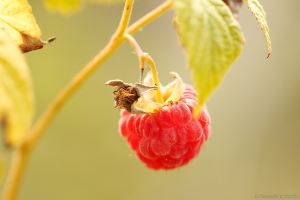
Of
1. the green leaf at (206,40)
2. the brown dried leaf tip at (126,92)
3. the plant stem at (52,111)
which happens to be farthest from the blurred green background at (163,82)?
the green leaf at (206,40)

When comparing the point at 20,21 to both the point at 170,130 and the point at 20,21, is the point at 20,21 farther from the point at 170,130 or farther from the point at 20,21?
the point at 170,130

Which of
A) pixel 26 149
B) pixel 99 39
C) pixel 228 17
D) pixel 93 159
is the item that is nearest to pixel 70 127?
pixel 93 159

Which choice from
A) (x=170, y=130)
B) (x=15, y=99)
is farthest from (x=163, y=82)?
(x=15, y=99)

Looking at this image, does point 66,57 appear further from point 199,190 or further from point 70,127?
point 199,190

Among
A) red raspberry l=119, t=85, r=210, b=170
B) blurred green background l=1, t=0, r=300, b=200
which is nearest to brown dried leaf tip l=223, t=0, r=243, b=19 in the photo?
red raspberry l=119, t=85, r=210, b=170

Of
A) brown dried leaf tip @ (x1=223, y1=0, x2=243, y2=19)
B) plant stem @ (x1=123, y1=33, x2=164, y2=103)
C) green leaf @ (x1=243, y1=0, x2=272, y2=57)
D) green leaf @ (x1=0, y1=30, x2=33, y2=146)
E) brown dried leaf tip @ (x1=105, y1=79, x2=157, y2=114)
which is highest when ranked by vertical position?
brown dried leaf tip @ (x1=223, y1=0, x2=243, y2=19)

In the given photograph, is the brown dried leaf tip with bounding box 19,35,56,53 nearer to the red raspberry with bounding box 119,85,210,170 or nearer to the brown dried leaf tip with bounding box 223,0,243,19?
the red raspberry with bounding box 119,85,210,170
